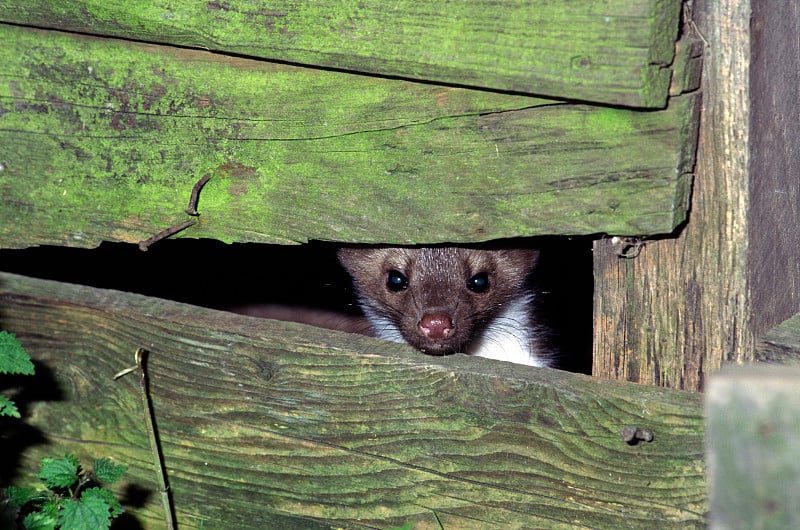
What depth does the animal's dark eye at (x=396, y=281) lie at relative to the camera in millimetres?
Answer: 3367

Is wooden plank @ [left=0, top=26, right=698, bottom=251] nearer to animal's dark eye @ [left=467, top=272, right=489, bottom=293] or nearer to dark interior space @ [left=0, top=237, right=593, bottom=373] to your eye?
animal's dark eye @ [left=467, top=272, right=489, bottom=293]

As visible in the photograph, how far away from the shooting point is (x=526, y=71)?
1.72 metres

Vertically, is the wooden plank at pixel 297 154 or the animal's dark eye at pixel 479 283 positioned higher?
the wooden plank at pixel 297 154

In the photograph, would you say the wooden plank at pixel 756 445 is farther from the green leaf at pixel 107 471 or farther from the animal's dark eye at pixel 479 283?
the animal's dark eye at pixel 479 283

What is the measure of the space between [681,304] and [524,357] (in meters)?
1.79

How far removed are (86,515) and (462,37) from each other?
5.18 ft

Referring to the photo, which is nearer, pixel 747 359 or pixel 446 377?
pixel 747 359

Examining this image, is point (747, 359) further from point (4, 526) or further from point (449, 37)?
point (4, 526)

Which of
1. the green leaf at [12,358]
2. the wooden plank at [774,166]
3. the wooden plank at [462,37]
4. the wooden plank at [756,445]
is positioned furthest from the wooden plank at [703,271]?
the green leaf at [12,358]

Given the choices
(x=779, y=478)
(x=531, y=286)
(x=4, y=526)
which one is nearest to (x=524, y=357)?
(x=531, y=286)

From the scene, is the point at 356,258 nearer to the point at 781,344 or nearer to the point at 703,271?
the point at 703,271

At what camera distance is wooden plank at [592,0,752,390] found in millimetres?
1701

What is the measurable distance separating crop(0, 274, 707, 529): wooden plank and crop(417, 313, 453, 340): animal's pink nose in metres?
0.57

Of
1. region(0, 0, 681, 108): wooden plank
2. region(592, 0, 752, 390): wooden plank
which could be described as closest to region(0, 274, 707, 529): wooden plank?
region(592, 0, 752, 390): wooden plank
